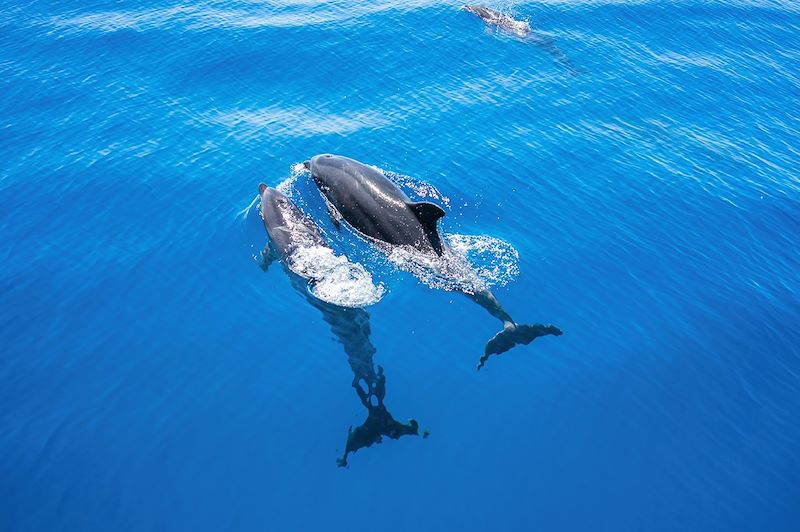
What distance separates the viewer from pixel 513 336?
57.9ft

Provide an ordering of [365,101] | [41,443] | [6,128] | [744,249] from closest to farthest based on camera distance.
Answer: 1. [41,443]
2. [744,249]
3. [6,128]
4. [365,101]

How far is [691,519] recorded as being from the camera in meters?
14.2

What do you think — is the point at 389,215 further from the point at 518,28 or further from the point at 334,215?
the point at 518,28

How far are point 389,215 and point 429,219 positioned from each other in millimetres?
1603

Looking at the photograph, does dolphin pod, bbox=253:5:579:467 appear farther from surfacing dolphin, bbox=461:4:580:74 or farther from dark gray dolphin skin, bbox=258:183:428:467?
surfacing dolphin, bbox=461:4:580:74

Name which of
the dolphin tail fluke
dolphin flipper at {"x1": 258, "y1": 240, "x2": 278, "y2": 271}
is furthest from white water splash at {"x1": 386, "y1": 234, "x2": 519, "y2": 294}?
dolphin flipper at {"x1": 258, "y1": 240, "x2": 278, "y2": 271}

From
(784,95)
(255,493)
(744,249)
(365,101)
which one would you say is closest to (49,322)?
(255,493)

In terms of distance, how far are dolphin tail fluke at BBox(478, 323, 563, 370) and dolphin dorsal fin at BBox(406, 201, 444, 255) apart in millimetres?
3661

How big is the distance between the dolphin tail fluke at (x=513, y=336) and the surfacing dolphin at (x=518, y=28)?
22.4 m

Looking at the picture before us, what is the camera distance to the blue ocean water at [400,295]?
1465 centimetres

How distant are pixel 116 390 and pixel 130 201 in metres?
9.68

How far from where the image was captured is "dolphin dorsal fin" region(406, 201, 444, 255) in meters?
18.7

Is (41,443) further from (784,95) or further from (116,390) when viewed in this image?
(784,95)

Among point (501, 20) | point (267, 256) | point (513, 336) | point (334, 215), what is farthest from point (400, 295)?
point (501, 20)
